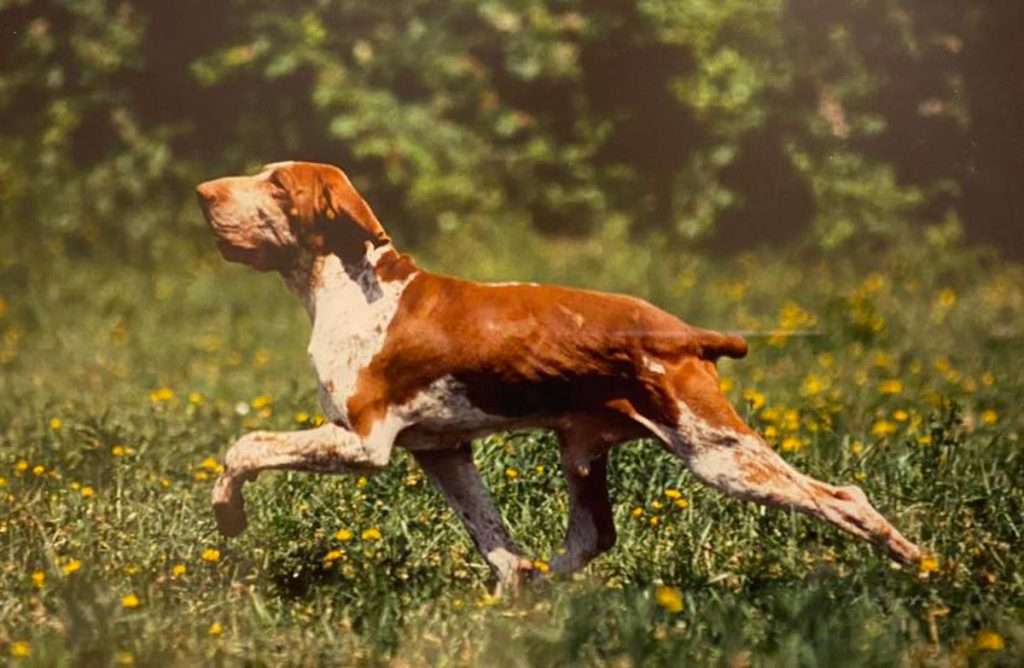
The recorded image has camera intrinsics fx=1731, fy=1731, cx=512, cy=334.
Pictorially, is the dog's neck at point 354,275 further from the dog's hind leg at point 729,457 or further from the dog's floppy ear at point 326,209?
the dog's hind leg at point 729,457

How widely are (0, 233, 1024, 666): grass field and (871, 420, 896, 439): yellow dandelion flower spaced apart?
26 millimetres

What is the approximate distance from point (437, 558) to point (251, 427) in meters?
1.68

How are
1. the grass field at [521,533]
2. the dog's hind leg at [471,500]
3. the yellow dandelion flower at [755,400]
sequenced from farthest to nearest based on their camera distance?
the yellow dandelion flower at [755,400] < the dog's hind leg at [471,500] < the grass field at [521,533]

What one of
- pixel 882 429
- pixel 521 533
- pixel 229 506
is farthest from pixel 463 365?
pixel 882 429

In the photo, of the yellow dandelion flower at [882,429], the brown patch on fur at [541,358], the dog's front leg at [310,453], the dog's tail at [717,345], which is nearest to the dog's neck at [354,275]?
the brown patch on fur at [541,358]

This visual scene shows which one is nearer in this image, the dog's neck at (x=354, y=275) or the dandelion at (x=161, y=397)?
the dog's neck at (x=354, y=275)

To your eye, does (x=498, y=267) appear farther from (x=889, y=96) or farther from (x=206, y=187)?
Result: (x=206, y=187)

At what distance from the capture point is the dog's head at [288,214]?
162 inches

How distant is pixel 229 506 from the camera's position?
4.20 m

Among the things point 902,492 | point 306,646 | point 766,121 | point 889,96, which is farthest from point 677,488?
point 766,121

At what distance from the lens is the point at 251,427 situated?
5.96 m

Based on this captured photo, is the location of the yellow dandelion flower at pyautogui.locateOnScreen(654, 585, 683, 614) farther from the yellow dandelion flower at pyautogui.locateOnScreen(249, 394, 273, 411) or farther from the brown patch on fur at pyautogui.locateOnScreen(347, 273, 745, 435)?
the yellow dandelion flower at pyautogui.locateOnScreen(249, 394, 273, 411)

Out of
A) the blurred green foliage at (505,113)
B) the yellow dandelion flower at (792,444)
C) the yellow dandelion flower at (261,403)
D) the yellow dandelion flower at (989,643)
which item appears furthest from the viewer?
the blurred green foliage at (505,113)

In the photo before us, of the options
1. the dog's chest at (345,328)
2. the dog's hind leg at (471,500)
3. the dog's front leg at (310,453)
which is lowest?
the dog's hind leg at (471,500)
